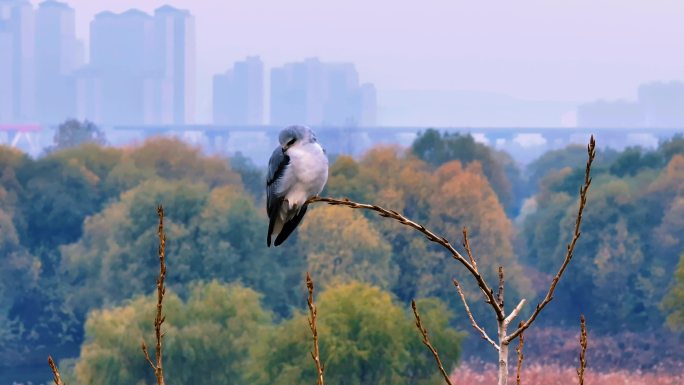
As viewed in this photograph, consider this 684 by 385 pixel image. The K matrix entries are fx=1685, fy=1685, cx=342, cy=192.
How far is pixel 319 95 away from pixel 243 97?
14.1m

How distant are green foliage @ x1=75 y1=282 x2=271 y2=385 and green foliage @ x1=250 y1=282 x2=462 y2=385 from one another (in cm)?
205

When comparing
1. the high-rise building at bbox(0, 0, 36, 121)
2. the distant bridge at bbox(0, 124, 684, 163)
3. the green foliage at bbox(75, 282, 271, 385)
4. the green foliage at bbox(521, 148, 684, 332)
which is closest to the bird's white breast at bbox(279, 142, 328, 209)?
the green foliage at bbox(75, 282, 271, 385)

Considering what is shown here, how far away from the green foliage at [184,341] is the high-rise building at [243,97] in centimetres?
14264

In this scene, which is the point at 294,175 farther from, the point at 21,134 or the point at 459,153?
the point at 21,134

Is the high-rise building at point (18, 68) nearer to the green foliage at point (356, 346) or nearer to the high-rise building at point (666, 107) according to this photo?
the high-rise building at point (666, 107)

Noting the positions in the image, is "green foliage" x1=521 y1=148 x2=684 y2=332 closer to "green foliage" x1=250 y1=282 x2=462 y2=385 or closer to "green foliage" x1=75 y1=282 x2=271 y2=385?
"green foliage" x1=75 y1=282 x2=271 y2=385

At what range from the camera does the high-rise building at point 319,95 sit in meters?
177

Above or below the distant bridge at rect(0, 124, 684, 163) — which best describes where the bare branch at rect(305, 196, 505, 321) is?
above

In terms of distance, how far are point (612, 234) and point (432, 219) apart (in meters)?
7.03

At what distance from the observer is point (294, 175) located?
6000 mm

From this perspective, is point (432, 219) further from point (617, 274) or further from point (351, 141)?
point (351, 141)

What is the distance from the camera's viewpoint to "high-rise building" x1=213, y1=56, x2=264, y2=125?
185 m

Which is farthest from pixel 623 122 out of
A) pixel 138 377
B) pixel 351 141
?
pixel 138 377

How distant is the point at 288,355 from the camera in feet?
118
